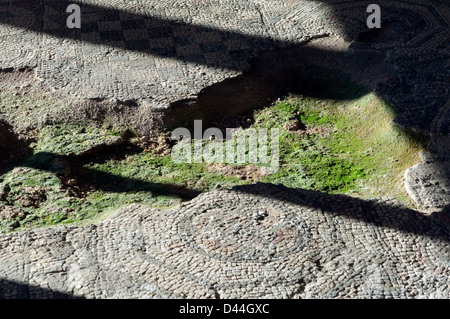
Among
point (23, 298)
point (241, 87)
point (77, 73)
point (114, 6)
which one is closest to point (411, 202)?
point (241, 87)

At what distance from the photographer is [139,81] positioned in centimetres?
816

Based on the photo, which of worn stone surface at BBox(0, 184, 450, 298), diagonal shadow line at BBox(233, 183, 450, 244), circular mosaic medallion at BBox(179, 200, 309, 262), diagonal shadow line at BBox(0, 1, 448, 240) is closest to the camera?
worn stone surface at BBox(0, 184, 450, 298)

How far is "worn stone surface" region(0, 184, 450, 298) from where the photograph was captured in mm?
5137

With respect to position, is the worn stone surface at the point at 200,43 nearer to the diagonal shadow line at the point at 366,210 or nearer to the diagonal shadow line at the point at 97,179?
the diagonal shadow line at the point at 97,179

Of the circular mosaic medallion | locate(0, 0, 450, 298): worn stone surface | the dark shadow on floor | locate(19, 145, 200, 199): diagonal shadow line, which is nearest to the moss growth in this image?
locate(19, 145, 200, 199): diagonal shadow line

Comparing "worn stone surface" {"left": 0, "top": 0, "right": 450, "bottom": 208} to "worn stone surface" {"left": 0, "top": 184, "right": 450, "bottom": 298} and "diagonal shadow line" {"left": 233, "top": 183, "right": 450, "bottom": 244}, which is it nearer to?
"diagonal shadow line" {"left": 233, "top": 183, "right": 450, "bottom": 244}

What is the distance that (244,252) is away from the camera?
550cm

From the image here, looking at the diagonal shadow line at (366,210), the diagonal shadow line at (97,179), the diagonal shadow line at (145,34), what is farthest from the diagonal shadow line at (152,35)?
the diagonal shadow line at (366,210)

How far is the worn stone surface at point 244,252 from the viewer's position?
514cm

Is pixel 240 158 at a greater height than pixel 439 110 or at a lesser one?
lesser

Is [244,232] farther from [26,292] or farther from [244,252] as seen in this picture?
[26,292]
